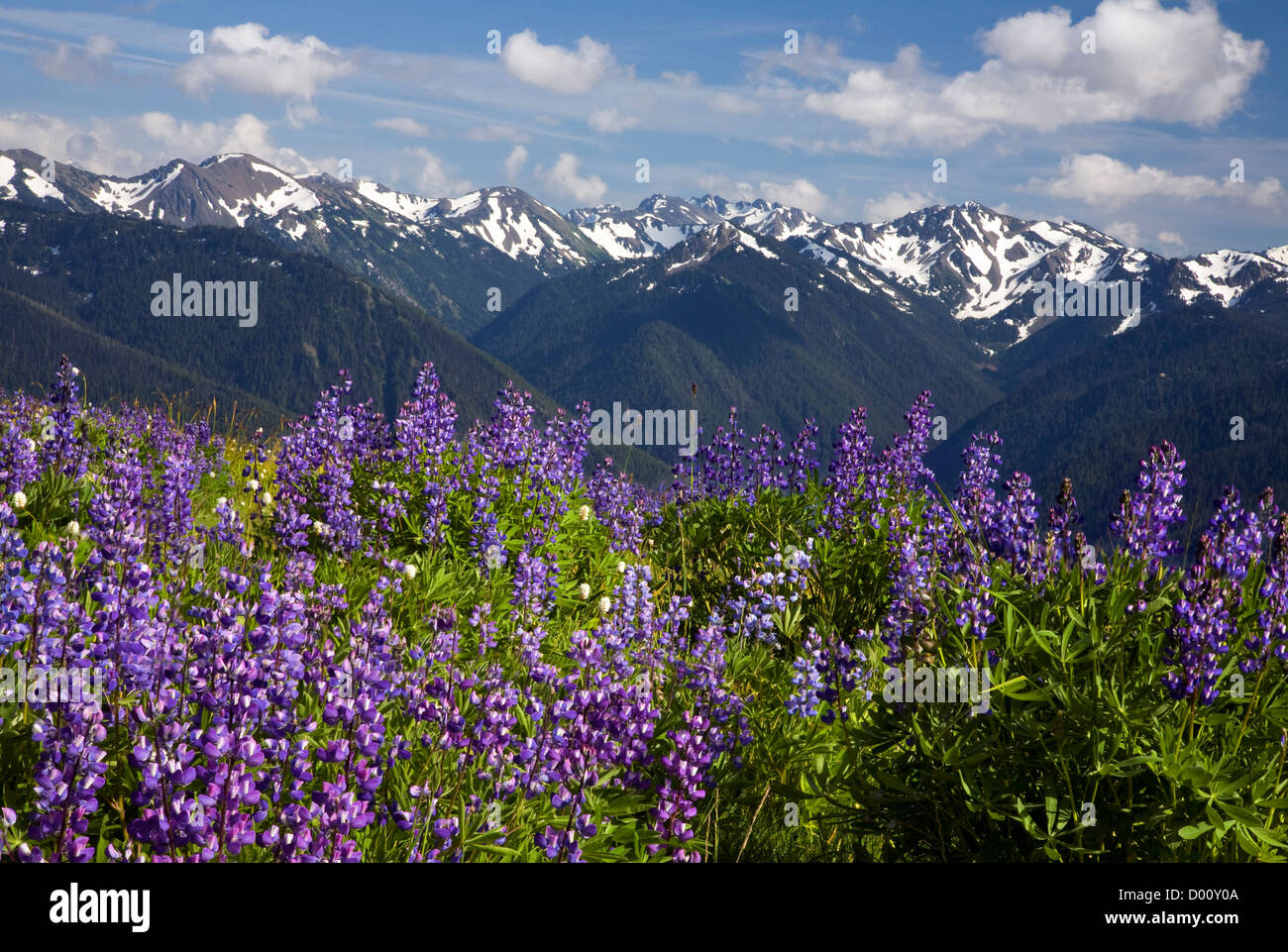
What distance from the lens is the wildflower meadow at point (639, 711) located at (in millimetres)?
3178

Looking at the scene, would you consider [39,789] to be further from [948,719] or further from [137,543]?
[948,719]

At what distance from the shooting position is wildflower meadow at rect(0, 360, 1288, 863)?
318 centimetres

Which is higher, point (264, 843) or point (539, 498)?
point (539, 498)

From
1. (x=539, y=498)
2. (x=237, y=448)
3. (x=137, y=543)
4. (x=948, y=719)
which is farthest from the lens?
(x=237, y=448)

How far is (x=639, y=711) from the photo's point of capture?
4492mm

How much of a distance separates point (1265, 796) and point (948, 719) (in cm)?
122

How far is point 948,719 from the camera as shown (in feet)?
13.6

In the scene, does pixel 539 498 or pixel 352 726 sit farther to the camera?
pixel 539 498

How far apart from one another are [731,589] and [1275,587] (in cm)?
536

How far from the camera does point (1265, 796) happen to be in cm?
364

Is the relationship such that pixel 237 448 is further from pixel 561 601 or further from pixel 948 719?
pixel 948 719

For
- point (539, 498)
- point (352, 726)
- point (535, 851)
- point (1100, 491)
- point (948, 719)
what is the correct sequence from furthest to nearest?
point (1100, 491)
point (539, 498)
point (948, 719)
point (535, 851)
point (352, 726)
